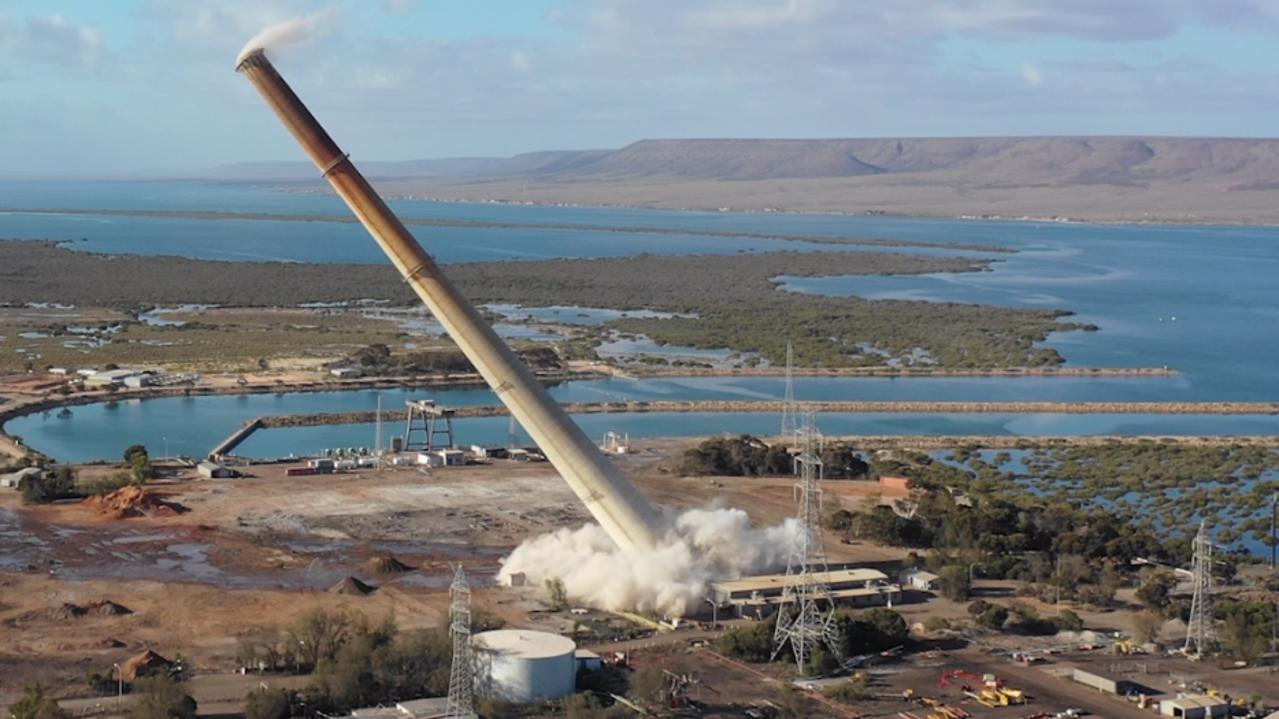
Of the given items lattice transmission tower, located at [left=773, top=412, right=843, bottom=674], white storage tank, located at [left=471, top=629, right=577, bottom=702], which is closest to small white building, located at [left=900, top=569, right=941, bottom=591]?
lattice transmission tower, located at [left=773, top=412, right=843, bottom=674]

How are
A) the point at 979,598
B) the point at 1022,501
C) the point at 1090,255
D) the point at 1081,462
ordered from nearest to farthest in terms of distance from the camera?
1. the point at 979,598
2. the point at 1022,501
3. the point at 1081,462
4. the point at 1090,255

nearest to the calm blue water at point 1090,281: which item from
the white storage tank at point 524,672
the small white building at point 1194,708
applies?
the small white building at point 1194,708

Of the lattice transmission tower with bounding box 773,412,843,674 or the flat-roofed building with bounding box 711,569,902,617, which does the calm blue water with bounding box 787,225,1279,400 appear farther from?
the lattice transmission tower with bounding box 773,412,843,674

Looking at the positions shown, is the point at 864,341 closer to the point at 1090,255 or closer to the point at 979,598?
the point at 979,598

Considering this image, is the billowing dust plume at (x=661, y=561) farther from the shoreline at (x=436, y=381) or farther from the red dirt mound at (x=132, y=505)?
the shoreline at (x=436, y=381)

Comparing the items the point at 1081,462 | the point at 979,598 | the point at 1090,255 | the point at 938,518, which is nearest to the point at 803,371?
the point at 1081,462

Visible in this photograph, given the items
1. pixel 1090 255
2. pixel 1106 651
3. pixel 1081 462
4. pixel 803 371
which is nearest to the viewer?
pixel 1106 651
